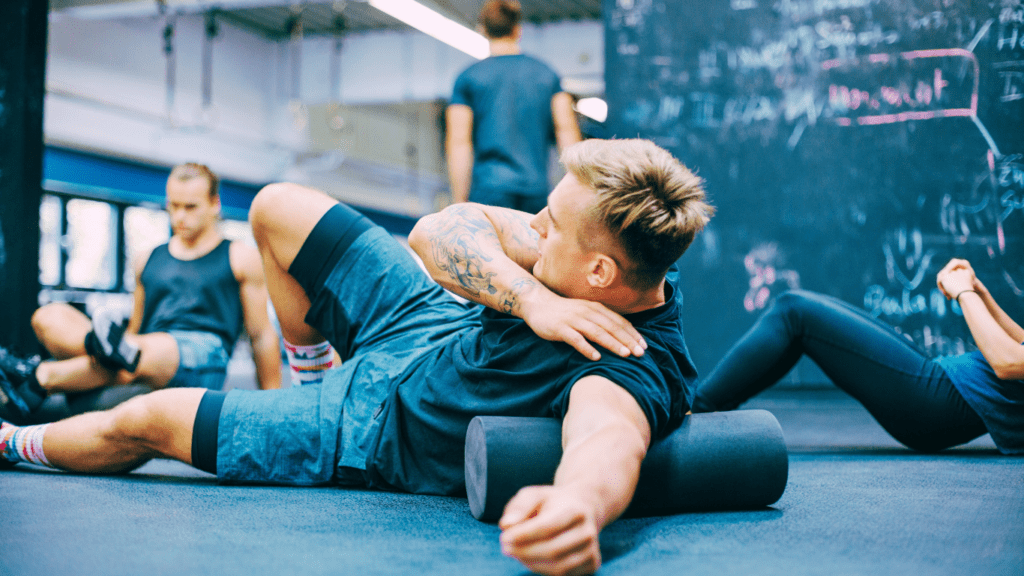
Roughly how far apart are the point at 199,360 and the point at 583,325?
1900 millimetres

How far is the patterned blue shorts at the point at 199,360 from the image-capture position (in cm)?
Answer: 262

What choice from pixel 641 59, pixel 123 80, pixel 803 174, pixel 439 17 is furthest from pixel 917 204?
pixel 123 80

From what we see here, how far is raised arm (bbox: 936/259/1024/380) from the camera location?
188 cm

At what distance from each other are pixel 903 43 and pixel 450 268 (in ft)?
9.49

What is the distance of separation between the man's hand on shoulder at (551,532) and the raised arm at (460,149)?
223cm

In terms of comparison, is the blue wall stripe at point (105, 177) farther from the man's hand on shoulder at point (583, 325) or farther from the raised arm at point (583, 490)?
the raised arm at point (583, 490)

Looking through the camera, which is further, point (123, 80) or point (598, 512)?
point (123, 80)

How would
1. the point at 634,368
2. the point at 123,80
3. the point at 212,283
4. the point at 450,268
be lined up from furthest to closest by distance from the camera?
1. the point at 123,80
2. the point at 212,283
3. the point at 450,268
4. the point at 634,368

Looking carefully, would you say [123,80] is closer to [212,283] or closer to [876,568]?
[212,283]

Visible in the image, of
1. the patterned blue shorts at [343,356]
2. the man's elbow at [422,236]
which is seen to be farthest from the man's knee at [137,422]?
the man's elbow at [422,236]

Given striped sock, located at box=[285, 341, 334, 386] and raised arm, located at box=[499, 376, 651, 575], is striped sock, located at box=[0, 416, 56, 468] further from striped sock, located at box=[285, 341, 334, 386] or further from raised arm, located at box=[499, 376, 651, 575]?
raised arm, located at box=[499, 376, 651, 575]

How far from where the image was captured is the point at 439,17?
7.34 m

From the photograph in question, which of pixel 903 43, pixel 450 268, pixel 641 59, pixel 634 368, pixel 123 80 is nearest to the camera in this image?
pixel 634 368

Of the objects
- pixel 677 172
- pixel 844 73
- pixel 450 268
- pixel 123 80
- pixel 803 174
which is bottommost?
pixel 450 268
